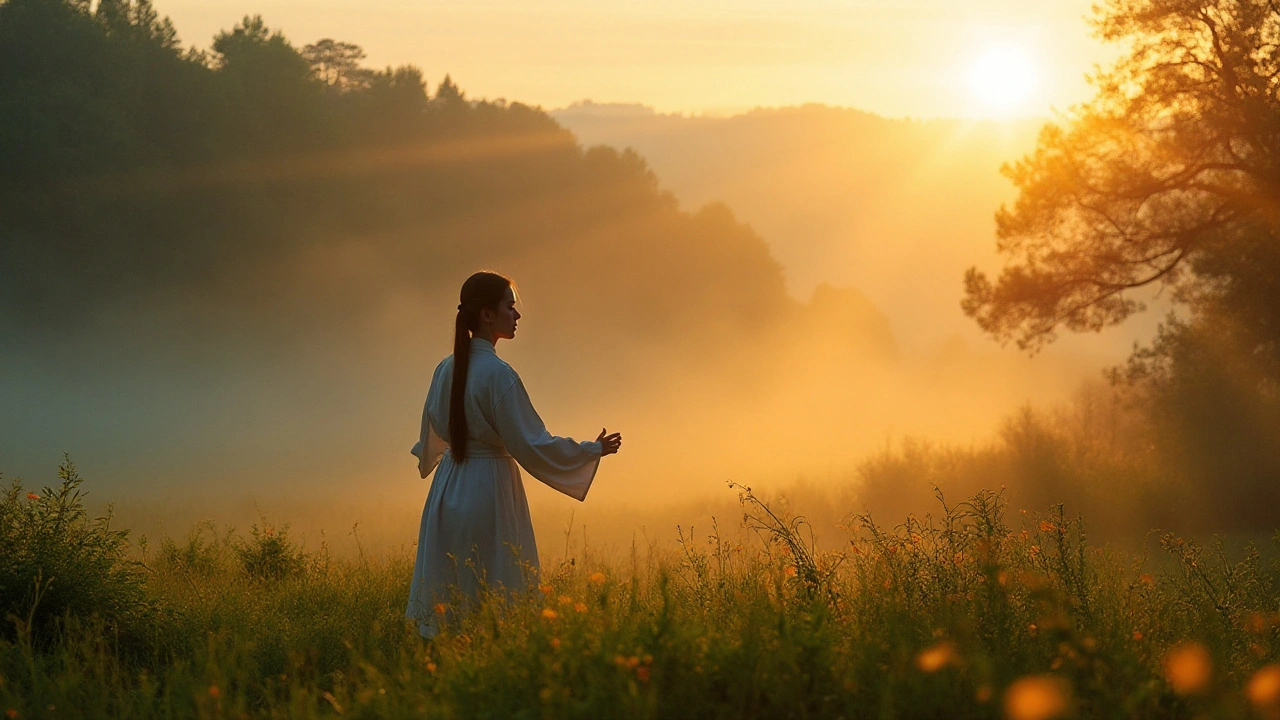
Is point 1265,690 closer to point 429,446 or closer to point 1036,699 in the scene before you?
point 1036,699

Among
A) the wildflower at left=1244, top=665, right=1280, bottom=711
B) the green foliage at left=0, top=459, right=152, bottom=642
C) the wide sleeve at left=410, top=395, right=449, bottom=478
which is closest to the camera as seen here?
the wildflower at left=1244, top=665, right=1280, bottom=711

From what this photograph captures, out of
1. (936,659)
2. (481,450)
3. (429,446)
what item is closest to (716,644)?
(936,659)

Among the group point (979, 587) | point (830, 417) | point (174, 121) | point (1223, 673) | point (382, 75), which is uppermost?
point (382, 75)

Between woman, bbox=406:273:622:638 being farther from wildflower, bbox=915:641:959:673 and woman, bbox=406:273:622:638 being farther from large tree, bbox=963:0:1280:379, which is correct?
large tree, bbox=963:0:1280:379

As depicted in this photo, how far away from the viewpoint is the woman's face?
6.48 m

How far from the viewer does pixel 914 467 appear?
2016cm

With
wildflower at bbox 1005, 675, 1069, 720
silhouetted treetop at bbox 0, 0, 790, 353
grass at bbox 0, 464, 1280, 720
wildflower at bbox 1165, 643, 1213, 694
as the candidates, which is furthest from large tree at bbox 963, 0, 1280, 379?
silhouetted treetop at bbox 0, 0, 790, 353

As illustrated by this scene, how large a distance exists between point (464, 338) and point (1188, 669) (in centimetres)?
395

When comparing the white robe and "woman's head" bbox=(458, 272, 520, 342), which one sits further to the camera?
"woman's head" bbox=(458, 272, 520, 342)

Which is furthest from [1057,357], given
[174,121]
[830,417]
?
[174,121]

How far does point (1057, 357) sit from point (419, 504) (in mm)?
64453

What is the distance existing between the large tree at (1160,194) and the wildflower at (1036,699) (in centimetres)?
1529

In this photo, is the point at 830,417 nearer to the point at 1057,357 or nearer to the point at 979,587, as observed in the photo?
the point at 1057,357

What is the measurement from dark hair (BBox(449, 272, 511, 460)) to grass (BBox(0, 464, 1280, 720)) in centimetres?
95
